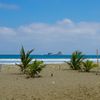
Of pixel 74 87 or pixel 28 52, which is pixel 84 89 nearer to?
pixel 74 87

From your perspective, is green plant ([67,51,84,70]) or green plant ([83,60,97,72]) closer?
green plant ([83,60,97,72])

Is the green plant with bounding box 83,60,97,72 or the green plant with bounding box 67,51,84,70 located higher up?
the green plant with bounding box 67,51,84,70

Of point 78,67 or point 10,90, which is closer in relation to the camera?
point 10,90

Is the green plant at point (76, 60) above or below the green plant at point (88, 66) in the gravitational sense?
above

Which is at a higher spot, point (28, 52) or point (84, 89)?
point (28, 52)

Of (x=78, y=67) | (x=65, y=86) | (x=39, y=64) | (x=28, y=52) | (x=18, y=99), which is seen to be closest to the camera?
(x=18, y=99)

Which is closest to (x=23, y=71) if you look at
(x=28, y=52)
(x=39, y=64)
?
(x=28, y=52)

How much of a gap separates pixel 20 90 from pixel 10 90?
1.05 ft

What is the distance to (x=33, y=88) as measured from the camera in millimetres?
11828

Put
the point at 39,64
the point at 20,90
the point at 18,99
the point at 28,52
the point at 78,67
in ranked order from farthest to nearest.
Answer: the point at 78,67 < the point at 28,52 < the point at 39,64 < the point at 20,90 < the point at 18,99

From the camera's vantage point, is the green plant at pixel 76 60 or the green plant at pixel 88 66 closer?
the green plant at pixel 88 66

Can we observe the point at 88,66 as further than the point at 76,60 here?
No

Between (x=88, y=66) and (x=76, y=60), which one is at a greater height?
(x=76, y=60)

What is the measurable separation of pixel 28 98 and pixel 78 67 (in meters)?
11.5
